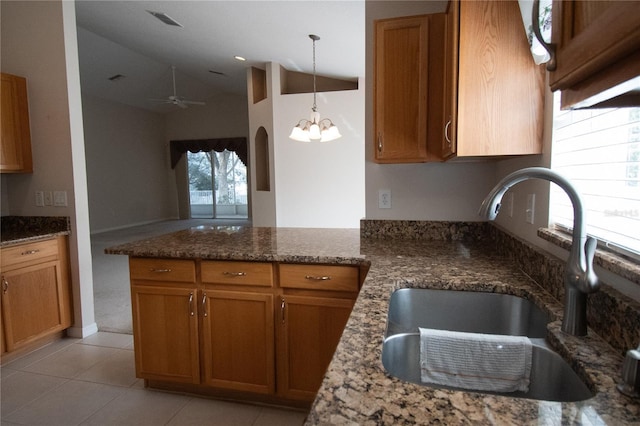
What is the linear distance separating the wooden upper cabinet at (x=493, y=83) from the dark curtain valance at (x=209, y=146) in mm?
9188

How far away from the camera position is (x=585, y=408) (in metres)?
0.56

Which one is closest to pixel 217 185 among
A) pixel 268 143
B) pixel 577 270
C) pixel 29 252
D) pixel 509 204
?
pixel 268 143

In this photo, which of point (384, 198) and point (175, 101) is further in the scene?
point (175, 101)

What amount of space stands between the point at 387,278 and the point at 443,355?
0.40 m

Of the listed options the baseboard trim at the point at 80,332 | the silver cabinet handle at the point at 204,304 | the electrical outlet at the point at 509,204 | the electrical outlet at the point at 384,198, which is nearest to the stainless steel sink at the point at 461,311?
the electrical outlet at the point at 509,204

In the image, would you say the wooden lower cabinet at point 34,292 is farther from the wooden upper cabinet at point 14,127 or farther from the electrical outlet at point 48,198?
the wooden upper cabinet at point 14,127

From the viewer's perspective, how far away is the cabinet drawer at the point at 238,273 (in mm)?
1762

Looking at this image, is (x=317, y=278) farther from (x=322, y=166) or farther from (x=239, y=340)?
(x=322, y=166)

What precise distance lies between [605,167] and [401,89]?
3.34 ft

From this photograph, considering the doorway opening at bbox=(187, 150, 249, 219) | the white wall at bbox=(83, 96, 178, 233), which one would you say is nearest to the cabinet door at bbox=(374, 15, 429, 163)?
the white wall at bbox=(83, 96, 178, 233)

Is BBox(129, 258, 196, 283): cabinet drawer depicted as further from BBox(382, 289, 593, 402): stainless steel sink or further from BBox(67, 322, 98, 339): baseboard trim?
BBox(67, 322, 98, 339): baseboard trim

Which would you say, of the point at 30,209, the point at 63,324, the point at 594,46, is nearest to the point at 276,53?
the point at 30,209

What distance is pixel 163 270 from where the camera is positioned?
1897mm

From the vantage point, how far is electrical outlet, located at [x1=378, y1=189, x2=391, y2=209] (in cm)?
217
